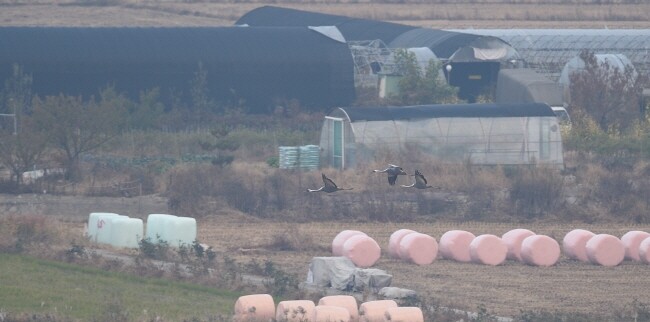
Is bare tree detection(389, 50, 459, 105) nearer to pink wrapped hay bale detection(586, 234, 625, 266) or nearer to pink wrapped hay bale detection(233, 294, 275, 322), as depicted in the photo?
pink wrapped hay bale detection(586, 234, 625, 266)

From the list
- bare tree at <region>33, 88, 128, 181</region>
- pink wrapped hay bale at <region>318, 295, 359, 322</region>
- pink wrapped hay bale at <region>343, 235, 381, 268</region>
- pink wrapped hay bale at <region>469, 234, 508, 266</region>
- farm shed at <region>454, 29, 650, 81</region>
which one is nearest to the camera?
pink wrapped hay bale at <region>318, 295, 359, 322</region>

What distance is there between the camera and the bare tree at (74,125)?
35500 millimetres

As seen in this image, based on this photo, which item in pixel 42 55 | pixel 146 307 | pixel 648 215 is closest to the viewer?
pixel 146 307

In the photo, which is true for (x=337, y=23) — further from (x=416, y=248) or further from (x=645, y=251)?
(x=416, y=248)

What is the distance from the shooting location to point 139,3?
275 ft

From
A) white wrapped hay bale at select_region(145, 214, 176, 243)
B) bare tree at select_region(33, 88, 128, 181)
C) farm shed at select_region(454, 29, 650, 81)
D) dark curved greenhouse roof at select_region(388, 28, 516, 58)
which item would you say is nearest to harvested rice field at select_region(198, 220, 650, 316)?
white wrapped hay bale at select_region(145, 214, 176, 243)

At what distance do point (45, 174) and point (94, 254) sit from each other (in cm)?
1024

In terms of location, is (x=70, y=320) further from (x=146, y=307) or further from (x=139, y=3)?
(x=139, y=3)

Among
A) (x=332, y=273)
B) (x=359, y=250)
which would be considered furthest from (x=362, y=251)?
(x=332, y=273)

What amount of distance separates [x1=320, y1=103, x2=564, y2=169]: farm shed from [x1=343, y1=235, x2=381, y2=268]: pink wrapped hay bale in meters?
13.2

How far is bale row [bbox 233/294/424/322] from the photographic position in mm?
17609

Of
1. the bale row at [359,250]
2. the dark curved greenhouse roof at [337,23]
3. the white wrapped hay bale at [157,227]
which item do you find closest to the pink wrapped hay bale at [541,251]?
the bale row at [359,250]

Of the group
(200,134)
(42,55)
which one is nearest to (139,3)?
(42,55)

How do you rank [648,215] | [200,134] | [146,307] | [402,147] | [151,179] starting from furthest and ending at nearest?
[200,134]
[402,147]
[151,179]
[648,215]
[146,307]
